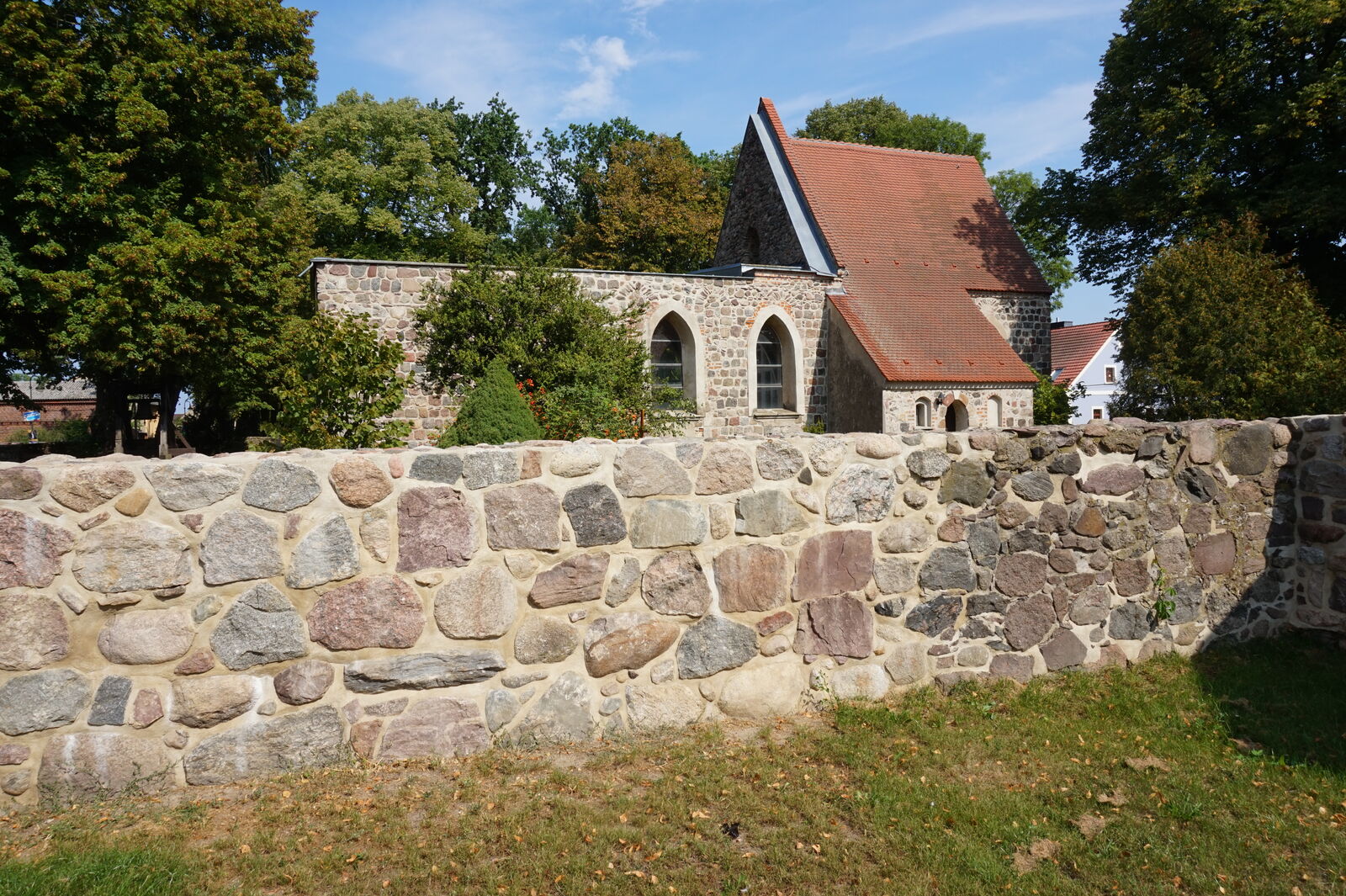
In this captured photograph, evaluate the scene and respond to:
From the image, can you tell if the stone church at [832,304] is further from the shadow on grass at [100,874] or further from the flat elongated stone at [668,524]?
the shadow on grass at [100,874]

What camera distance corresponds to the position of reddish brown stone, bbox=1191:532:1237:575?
5.76 m

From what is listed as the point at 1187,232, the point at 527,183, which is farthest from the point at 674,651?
the point at 527,183

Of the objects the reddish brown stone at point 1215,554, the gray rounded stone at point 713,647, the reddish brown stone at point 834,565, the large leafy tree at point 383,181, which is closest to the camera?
the gray rounded stone at point 713,647

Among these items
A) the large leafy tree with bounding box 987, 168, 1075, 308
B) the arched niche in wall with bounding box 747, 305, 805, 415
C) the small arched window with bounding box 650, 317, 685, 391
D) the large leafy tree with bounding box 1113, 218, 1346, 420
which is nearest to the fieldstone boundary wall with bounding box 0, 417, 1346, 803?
the large leafy tree with bounding box 1113, 218, 1346, 420

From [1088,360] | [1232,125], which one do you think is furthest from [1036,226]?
[1088,360]

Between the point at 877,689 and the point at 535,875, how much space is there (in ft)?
8.22

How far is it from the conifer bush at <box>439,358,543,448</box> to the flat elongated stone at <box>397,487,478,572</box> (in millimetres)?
5145

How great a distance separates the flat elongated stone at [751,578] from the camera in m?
4.64

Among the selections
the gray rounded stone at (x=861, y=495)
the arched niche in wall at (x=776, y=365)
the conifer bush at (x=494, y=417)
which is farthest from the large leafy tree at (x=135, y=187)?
the gray rounded stone at (x=861, y=495)

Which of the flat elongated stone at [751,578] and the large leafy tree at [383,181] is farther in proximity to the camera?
the large leafy tree at [383,181]

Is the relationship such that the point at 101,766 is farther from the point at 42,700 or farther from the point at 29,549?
the point at 29,549

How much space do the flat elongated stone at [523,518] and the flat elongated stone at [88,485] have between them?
155 centimetres

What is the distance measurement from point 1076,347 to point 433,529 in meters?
38.7

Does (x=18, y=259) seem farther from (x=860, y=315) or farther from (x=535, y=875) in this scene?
(x=535, y=875)
